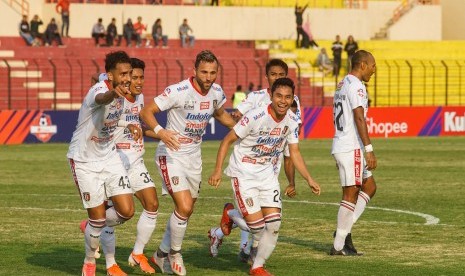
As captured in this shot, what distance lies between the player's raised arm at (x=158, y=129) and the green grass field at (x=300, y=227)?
1503mm

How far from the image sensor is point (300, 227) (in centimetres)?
1845

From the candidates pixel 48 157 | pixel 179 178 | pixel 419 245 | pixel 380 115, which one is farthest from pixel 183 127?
pixel 380 115

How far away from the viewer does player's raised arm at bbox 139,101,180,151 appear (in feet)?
45.1

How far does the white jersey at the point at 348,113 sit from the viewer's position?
15.6 meters

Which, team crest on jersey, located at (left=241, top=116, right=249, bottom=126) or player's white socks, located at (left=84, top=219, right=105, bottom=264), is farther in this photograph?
team crest on jersey, located at (left=241, top=116, right=249, bottom=126)

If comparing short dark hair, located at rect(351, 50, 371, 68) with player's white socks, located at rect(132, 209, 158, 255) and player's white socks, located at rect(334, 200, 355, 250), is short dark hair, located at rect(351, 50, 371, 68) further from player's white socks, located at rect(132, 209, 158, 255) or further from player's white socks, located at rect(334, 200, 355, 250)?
player's white socks, located at rect(132, 209, 158, 255)

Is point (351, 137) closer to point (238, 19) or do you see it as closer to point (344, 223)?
point (344, 223)

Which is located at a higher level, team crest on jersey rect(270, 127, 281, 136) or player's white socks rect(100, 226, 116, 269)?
team crest on jersey rect(270, 127, 281, 136)

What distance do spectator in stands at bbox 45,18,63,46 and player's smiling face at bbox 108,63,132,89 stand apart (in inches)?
1508

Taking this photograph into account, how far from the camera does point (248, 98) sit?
1538cm

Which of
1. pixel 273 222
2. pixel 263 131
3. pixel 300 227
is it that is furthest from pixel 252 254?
pixel 300 227

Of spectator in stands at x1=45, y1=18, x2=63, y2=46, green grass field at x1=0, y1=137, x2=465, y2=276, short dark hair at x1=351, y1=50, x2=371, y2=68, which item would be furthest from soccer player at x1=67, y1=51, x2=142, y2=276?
spectator in stands at x1=45, y1=18, x2=63, y2=46

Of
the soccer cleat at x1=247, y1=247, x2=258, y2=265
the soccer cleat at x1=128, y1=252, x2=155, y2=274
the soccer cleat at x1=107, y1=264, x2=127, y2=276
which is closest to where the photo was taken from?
the soccer cleat at x1=107, y1=264, x2=127, y2=276

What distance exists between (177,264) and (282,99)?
7.24 ft
